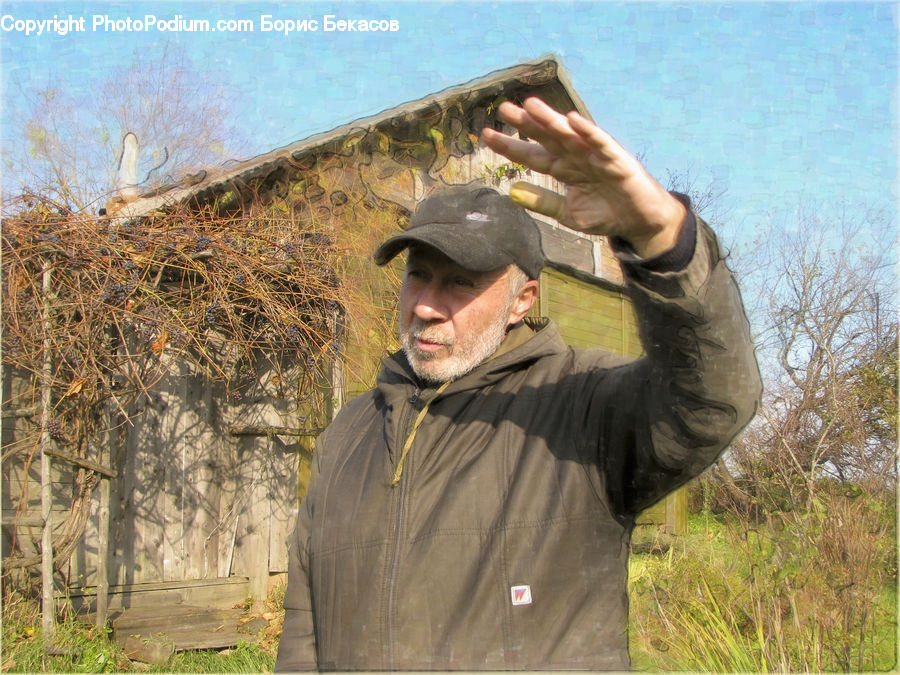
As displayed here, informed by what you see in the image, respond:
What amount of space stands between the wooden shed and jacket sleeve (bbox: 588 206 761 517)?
355cm

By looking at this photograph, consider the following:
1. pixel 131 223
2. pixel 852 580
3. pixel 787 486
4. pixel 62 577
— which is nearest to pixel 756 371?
pixel 852 580

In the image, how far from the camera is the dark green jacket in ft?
4.05

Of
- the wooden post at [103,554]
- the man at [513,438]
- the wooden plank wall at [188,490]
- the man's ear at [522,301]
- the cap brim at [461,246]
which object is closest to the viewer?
the man at [513,438]

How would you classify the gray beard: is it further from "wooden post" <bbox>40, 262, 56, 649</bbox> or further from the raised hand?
"wooden post" <bbox>40, 262, 56, 649</bbox>

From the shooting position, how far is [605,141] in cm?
108

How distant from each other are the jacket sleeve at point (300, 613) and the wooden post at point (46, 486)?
10.1 feet

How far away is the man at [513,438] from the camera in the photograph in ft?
3.84

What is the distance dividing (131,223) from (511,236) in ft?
11.5

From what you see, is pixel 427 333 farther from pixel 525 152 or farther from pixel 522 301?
pixel 525 152

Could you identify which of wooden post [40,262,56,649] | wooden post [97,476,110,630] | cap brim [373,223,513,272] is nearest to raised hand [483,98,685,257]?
cap brim [373,223,513,272]

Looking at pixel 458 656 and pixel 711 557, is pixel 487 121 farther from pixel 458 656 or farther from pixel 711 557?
pixel 458 656

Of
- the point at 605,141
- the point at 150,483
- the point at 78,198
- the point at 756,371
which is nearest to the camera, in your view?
the point at 605,141

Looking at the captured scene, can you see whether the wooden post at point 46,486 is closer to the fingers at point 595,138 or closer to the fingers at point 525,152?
the fingers at point 525,152

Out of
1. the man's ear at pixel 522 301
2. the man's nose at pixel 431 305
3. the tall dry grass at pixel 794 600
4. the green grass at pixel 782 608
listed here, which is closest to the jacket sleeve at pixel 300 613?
the man's nose at pixel 431 305
